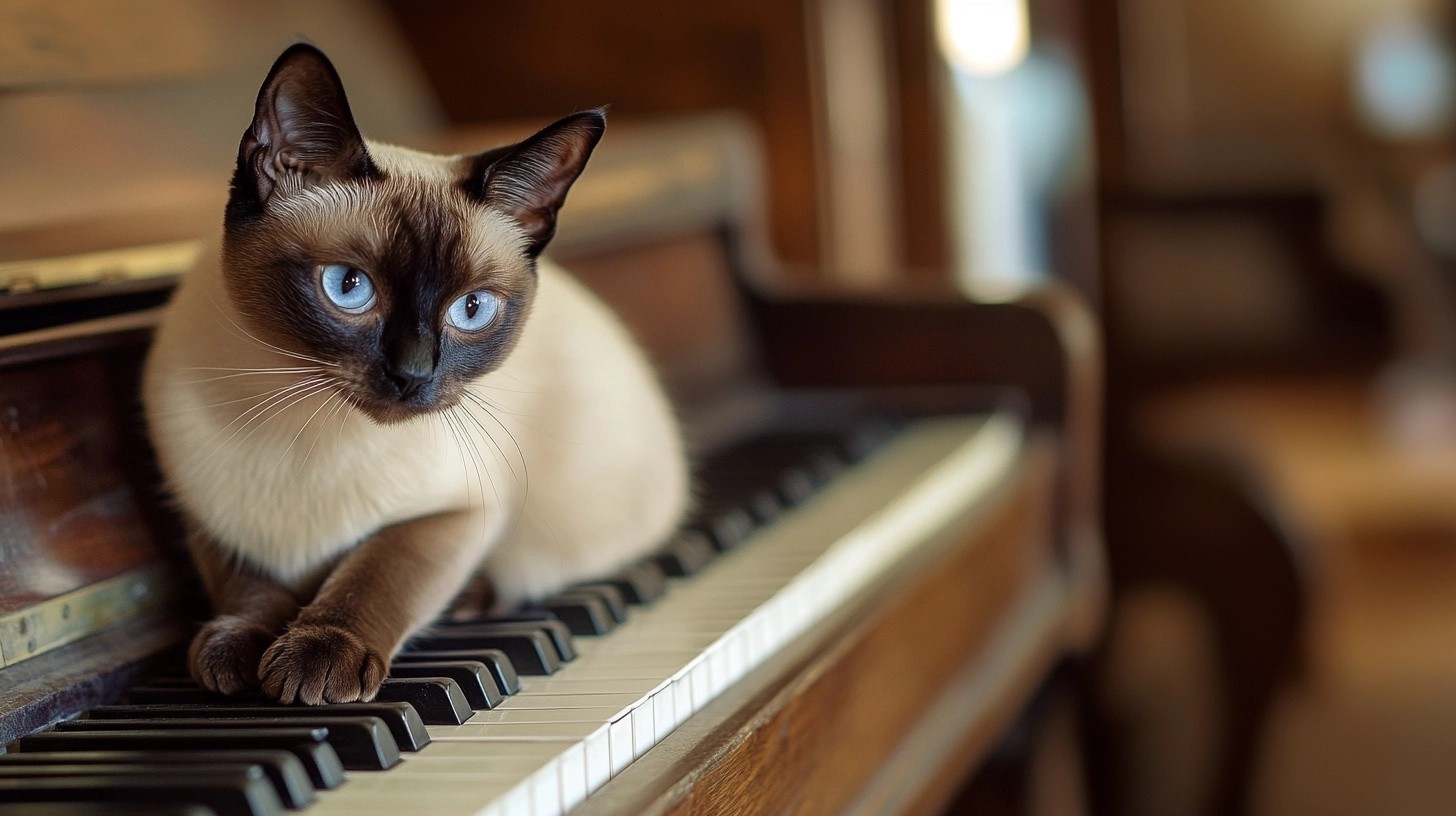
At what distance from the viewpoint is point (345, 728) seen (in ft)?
2.73

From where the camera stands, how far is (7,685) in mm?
902

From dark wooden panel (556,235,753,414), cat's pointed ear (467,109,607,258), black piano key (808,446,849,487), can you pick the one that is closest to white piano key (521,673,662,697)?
cat's pointed ear (467,109,607,258)

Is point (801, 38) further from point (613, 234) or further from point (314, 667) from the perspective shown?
point (314, 667)

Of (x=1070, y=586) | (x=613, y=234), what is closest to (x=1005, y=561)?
(x=1070, y=586)

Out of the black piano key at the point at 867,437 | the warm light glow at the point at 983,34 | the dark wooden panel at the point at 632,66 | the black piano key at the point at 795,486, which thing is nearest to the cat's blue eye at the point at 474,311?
the black piano key at the point at 795,486

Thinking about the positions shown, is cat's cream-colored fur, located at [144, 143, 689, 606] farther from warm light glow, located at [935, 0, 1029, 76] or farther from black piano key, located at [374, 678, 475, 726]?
warm light glow, located at [935, 0, 1029, 76]

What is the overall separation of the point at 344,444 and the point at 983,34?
2.20 m

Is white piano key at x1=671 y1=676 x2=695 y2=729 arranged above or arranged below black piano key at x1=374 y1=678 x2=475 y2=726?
below

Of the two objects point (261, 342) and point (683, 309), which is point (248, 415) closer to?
point (261, 342)

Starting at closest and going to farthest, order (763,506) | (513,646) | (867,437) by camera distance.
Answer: (513,646) → (763,506) → (867,437)

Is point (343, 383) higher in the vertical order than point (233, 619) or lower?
higher

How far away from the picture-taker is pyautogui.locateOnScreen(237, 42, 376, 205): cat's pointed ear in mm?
839

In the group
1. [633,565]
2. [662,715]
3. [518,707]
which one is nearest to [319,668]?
[518,707]

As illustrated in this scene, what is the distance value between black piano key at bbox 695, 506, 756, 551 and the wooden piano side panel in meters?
0.16
